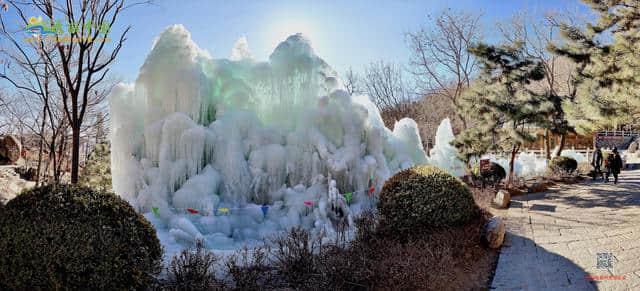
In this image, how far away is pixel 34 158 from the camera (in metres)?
20.6

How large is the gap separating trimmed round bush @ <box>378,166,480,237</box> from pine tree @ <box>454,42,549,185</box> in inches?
262

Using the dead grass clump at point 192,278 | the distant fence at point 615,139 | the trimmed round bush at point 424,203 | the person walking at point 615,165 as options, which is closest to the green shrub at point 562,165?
the person walking at point 615,165

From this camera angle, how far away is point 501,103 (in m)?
12.5

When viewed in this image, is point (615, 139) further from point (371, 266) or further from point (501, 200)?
point (371, 266)

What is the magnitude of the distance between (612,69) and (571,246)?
21.6 feet

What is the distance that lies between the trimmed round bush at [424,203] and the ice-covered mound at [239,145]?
158cm

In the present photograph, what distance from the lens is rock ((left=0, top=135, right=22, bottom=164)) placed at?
59.6 feet

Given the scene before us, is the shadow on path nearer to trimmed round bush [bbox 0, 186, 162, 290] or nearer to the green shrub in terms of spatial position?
trimmed round bush [bbox 0, 186, 162, 290]

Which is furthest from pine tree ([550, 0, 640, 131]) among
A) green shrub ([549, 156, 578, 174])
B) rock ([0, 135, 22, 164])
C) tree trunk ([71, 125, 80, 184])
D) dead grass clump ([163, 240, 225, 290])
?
rock ([0, 135, 22, 164])

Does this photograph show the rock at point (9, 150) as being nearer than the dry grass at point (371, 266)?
No

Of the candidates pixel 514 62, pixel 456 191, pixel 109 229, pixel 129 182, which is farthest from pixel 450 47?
pixel 109 229

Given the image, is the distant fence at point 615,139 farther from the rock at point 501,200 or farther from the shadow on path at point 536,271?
the shadow on path at point 536,271

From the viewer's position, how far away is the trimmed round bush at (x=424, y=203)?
6438 mm

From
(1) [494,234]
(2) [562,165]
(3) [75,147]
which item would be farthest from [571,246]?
(2) [562,165]
